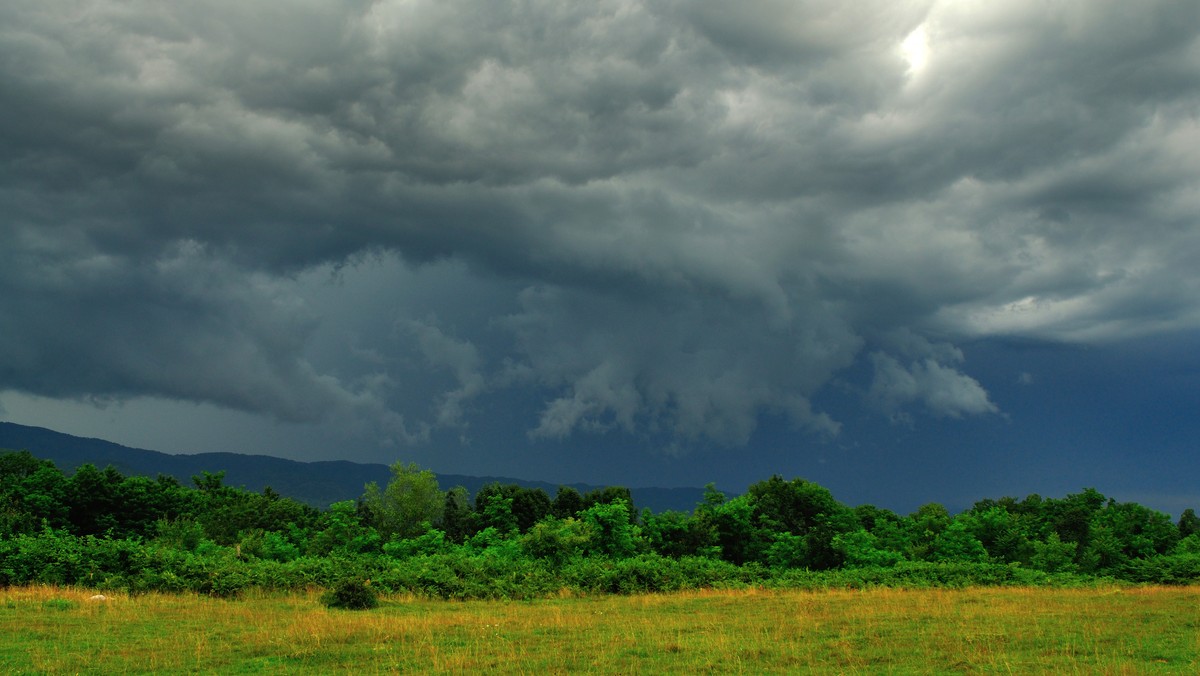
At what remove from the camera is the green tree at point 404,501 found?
366 feet

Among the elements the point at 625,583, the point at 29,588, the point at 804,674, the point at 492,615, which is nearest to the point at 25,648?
the point at 492,615

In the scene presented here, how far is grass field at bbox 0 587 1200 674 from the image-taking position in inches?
832

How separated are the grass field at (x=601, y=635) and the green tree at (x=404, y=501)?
75.5 metres

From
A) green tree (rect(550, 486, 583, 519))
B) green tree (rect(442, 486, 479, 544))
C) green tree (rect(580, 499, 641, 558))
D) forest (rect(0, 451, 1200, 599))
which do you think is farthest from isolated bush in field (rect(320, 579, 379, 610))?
green tree (rect(550, 486, 583, 519))

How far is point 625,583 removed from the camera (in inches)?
1748

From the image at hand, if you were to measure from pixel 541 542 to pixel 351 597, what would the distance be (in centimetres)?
1776

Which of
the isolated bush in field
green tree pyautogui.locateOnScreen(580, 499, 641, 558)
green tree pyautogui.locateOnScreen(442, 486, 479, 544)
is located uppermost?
green tree pyautogui.locateOnScreen(580, 499, 641, 558)

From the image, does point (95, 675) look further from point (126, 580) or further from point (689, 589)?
point (689, 589)

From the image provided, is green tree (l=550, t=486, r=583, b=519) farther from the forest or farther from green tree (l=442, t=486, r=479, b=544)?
green tree (l=442, t=486, r=479, b=544)

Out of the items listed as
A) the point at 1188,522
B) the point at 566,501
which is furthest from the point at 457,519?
the point at 1188,522

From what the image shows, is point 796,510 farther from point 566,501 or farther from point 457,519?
point 457,519

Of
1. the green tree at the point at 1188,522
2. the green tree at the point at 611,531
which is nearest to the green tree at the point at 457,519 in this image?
the green tree at the point at 611,531

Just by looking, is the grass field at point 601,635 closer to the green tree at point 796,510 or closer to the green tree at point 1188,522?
the green tree at point 796,510

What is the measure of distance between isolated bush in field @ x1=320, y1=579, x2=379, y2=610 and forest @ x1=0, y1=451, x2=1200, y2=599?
307 millimetres
